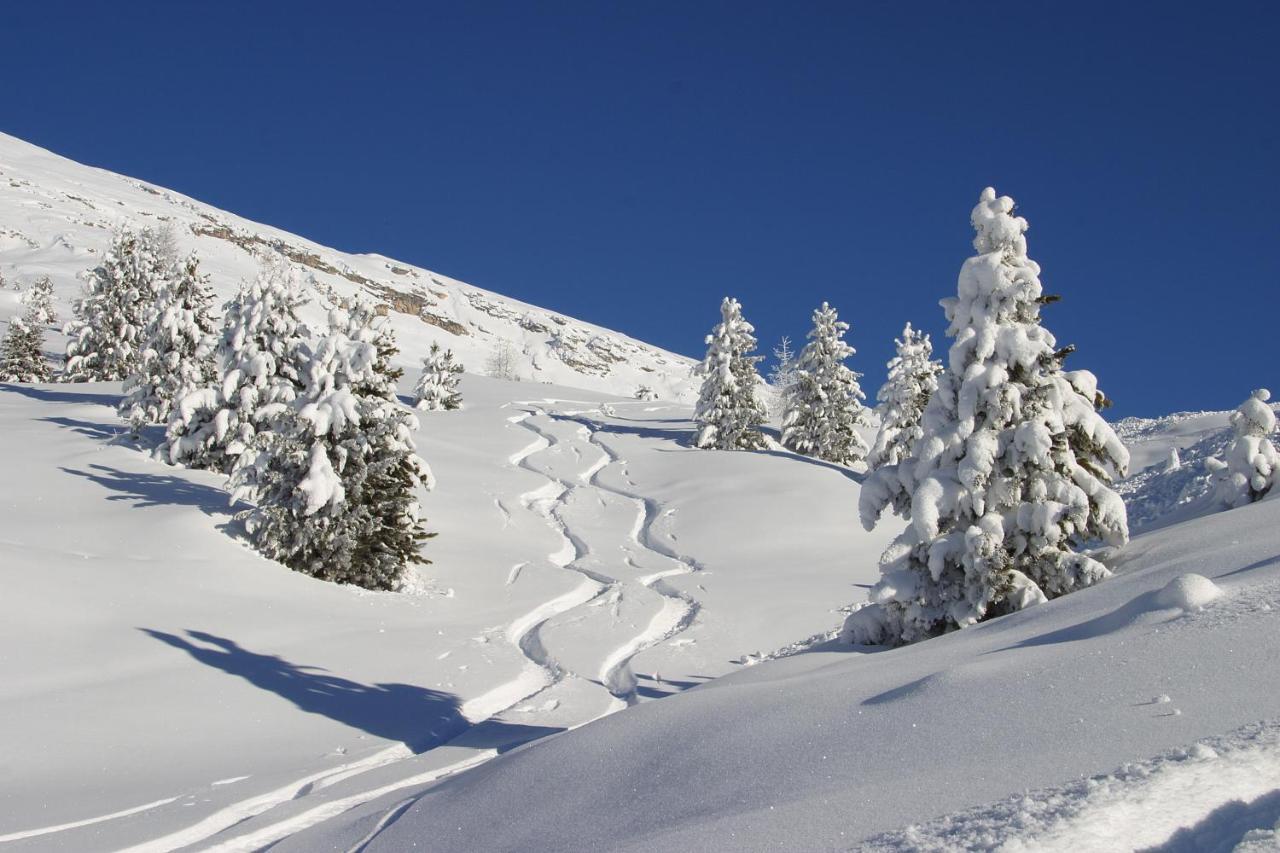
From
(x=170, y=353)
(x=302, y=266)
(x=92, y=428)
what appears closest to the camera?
(x=170, y=353)

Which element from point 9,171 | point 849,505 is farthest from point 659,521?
point 9,171

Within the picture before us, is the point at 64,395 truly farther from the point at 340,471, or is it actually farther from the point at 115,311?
the point at 340,471

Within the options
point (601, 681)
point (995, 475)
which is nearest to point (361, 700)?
point (601, 681)

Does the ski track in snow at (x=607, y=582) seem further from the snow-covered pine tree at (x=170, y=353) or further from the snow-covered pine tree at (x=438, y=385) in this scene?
the snow-covered pine tree at (x=170, y=353)

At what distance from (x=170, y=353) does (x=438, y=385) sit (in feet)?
77.2

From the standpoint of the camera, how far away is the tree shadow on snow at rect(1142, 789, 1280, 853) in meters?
2.98

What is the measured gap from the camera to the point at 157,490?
2106cm

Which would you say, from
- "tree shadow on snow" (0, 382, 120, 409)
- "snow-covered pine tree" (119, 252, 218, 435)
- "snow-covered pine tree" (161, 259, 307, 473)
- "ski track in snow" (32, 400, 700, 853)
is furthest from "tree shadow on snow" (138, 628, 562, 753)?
"tree shadow on snow" (0, 382, 120, 409)

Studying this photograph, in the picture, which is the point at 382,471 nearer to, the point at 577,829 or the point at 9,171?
the point at 577,829

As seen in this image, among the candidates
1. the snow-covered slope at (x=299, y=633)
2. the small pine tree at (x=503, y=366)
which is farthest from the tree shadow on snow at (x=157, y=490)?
the small pine tree at (x=503, y=366)

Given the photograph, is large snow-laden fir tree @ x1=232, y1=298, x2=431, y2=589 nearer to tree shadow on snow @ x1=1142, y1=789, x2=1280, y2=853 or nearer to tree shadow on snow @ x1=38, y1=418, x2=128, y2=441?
tree shadow on snow @ x1=38, y1=418, x2=128, y2=441

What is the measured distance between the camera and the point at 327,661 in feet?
46.1

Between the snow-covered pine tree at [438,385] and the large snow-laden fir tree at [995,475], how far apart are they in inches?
1642

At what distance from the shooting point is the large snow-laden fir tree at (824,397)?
47.3 m
